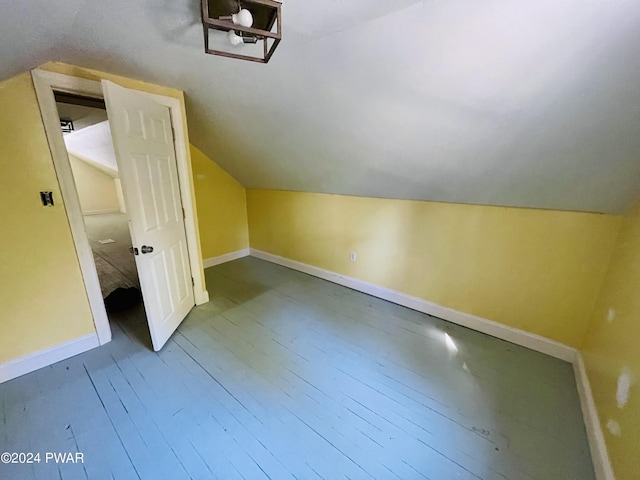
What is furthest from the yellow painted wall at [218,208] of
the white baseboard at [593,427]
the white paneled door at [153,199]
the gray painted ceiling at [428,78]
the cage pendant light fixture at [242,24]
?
the white baseboard at [593,427]

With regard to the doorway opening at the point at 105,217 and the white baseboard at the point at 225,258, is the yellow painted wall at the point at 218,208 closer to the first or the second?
the white baseboard at the point at 225,258

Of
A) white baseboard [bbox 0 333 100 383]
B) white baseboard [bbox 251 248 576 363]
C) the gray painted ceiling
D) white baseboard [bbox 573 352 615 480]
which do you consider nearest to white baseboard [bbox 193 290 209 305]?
white baseboard [bbox 0 333 100 383]

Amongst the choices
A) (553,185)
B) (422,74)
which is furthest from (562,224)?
(422,74)

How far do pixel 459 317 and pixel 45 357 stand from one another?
3310 mm

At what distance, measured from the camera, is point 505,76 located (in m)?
1.16

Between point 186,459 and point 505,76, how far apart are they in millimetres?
2346

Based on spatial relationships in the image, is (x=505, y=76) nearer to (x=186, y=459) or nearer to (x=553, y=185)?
(x=553, y=185)

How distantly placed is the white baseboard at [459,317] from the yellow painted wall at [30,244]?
2401 mm

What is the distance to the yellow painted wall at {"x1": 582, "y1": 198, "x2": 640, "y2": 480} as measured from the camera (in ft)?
3.62

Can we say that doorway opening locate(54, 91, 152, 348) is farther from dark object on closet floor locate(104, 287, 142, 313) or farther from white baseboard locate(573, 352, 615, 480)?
white baseboard locate(573, 352, 615, 480)

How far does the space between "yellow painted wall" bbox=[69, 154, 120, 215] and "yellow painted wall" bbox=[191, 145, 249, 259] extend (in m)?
6.06

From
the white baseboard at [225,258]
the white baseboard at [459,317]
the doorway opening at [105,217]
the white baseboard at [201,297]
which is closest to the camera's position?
the white baseboard at [459,317]

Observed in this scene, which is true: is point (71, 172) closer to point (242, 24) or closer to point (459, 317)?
point (242, 24)

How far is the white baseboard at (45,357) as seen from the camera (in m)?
1.74
